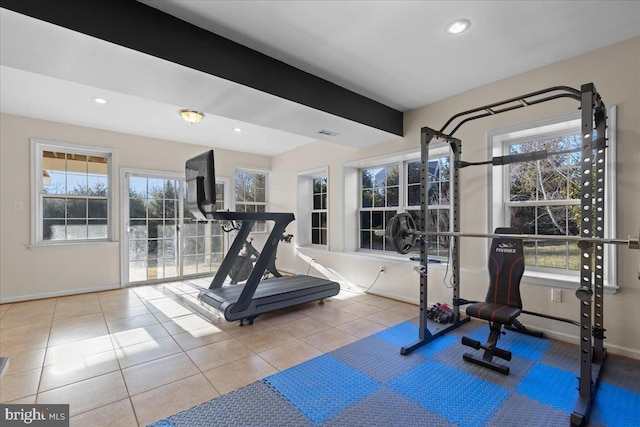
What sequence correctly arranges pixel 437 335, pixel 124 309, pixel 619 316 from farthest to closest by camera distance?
pixel 124 309 → pixel 437 335 → pixel 619 316

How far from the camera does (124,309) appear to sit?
12.5 ft

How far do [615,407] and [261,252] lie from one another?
10.5ft

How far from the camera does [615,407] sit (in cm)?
187

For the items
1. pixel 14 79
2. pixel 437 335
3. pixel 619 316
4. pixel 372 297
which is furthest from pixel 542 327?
pixel 14 79

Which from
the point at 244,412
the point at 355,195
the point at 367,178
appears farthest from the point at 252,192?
the point at 244,412

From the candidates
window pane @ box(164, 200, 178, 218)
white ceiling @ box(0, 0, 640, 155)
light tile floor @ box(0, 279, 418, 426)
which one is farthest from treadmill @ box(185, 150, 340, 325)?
window pane @ box(164, 200, 178, 218)

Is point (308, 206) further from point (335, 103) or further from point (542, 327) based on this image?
point (542, 327)

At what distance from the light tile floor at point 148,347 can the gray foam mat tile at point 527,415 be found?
135 centimetres

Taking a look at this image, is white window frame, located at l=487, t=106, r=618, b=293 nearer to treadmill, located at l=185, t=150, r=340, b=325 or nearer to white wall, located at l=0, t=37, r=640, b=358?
white wall, located at l=0, t=37, r=640, b=358

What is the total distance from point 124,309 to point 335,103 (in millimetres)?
3715

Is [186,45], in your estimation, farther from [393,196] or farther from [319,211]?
[319,211]

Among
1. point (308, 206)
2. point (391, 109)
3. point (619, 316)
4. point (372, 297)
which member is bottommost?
point (372, 297)

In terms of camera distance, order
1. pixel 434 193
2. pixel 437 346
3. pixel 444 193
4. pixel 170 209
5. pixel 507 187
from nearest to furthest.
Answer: pixel 437 346, pixel 507 187, pixel 444 193, pixel 434 193, pixel 170 209

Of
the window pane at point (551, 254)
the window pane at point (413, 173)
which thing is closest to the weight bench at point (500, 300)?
the window pane at point (551, 254)
